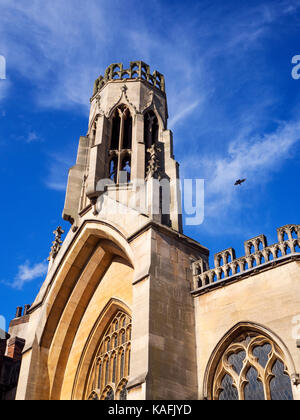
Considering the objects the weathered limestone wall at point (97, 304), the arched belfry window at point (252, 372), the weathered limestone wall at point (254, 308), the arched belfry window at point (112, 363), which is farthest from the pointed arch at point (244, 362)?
the weathered limestone wall at point (97, 304)

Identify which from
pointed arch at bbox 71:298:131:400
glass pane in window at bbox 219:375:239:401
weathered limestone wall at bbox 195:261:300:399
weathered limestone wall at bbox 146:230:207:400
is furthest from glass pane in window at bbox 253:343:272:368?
pointed arch at bbox 71:298:131:400

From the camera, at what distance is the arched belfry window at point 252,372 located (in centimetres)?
1172

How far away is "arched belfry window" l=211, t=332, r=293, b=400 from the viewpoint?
38.4 ft

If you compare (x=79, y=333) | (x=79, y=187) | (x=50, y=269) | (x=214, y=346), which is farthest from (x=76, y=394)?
(x=79, y=187)

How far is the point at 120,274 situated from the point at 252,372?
619 centimetres

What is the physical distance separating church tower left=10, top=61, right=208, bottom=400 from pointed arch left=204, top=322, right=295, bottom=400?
540mm

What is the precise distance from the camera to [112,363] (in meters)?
16.2

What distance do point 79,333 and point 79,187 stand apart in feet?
17.5

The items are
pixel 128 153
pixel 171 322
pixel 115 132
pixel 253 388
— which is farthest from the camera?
pixel 115 132

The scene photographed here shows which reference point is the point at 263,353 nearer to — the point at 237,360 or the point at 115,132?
the point at 237,360

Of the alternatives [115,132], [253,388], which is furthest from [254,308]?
[115,132]

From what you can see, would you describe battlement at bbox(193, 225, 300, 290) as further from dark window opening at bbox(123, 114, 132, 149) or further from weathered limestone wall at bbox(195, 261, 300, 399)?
dark window opening at bbox(123, 114, 132, 149)

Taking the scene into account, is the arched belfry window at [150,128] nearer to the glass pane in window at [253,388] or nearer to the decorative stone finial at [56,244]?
the decorative stone finial at [56,244]

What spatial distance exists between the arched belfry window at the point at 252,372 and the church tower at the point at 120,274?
74 cm
